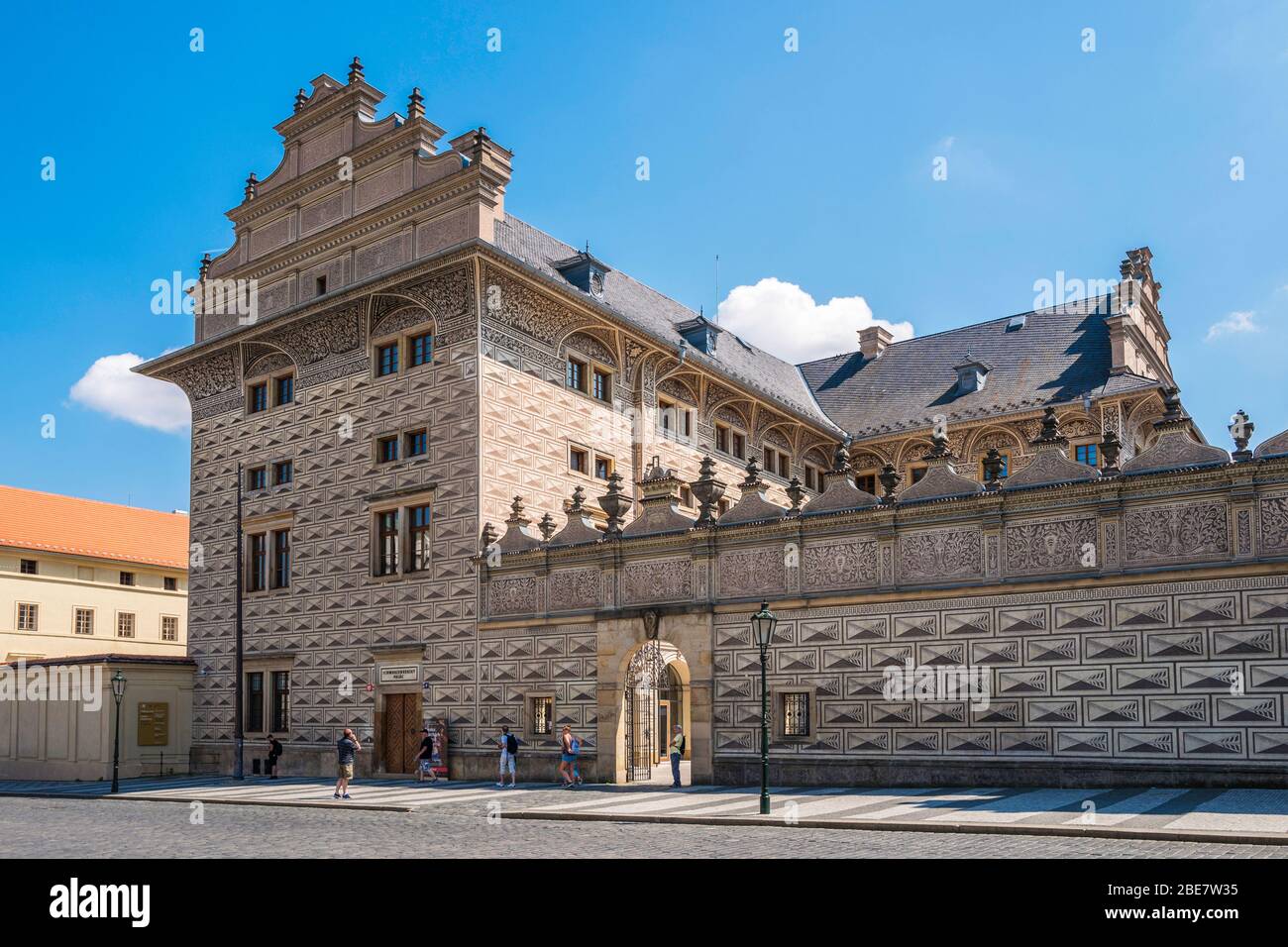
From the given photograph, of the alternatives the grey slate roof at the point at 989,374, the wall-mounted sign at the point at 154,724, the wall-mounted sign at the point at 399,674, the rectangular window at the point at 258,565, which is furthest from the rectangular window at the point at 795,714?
the wall-mounted sign at the point at 154,724

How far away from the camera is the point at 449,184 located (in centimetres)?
2503

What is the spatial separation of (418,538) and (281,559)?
4.62 meters

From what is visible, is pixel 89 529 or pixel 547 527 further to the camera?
pixel 89 529

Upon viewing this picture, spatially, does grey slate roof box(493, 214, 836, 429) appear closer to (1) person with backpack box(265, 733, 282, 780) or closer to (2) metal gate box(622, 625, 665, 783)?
(2) metal gate box(622, 625, 665, 783)

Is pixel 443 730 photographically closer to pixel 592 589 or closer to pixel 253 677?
pixel 592 589

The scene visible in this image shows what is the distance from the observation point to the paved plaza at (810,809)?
11.8 metres

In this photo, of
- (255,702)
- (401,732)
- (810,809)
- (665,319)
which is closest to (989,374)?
(665,319)

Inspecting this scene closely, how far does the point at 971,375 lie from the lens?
35.2 metres

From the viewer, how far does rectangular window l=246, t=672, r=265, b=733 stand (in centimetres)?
2794

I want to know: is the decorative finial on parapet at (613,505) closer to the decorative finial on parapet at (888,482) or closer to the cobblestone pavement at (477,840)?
the decorative finial on parapet at (888,482)

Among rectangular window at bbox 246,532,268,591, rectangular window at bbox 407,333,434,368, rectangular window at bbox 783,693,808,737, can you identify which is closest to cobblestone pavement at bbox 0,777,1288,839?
rectangular window at bbox 783,693,808,737

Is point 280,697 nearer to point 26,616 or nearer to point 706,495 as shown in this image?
point 706,495

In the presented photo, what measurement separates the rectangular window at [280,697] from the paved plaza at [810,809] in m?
4.90
